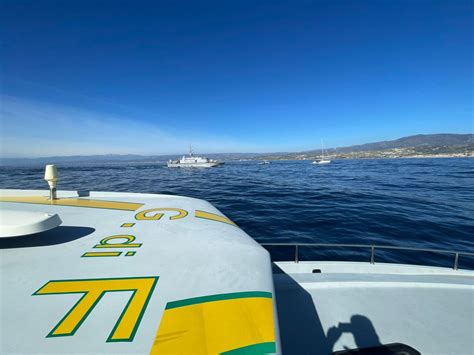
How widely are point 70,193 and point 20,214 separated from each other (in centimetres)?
359

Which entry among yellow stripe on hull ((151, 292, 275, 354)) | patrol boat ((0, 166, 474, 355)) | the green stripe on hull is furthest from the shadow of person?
the green stripe on hull

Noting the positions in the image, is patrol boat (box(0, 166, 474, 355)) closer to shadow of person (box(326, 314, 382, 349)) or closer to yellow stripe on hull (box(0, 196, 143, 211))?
shadow of person (box(326, 314, 382, 349))

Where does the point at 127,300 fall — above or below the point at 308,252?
above

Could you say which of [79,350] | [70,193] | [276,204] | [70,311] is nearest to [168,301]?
[79,350]

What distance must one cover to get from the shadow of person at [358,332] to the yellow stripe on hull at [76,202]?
14.0 ft

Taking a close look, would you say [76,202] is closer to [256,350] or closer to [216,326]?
[216,326]

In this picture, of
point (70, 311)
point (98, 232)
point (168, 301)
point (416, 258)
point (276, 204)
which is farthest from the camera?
point (276, 204)

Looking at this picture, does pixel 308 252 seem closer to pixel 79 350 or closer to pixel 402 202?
pixel 79 350

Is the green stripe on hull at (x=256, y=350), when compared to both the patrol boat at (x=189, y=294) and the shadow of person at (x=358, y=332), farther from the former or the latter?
the shadow of person at (x=358, y=332)

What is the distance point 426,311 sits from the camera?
2926 millimetres

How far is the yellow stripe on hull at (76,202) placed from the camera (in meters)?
4.55

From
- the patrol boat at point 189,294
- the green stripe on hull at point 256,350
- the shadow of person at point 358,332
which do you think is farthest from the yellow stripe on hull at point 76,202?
the shadow of person at point 358,332

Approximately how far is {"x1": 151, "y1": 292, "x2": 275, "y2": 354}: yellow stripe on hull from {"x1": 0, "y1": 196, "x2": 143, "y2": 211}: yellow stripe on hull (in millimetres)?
3489

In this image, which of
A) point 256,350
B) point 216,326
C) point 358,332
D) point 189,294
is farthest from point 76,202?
point 358,332
